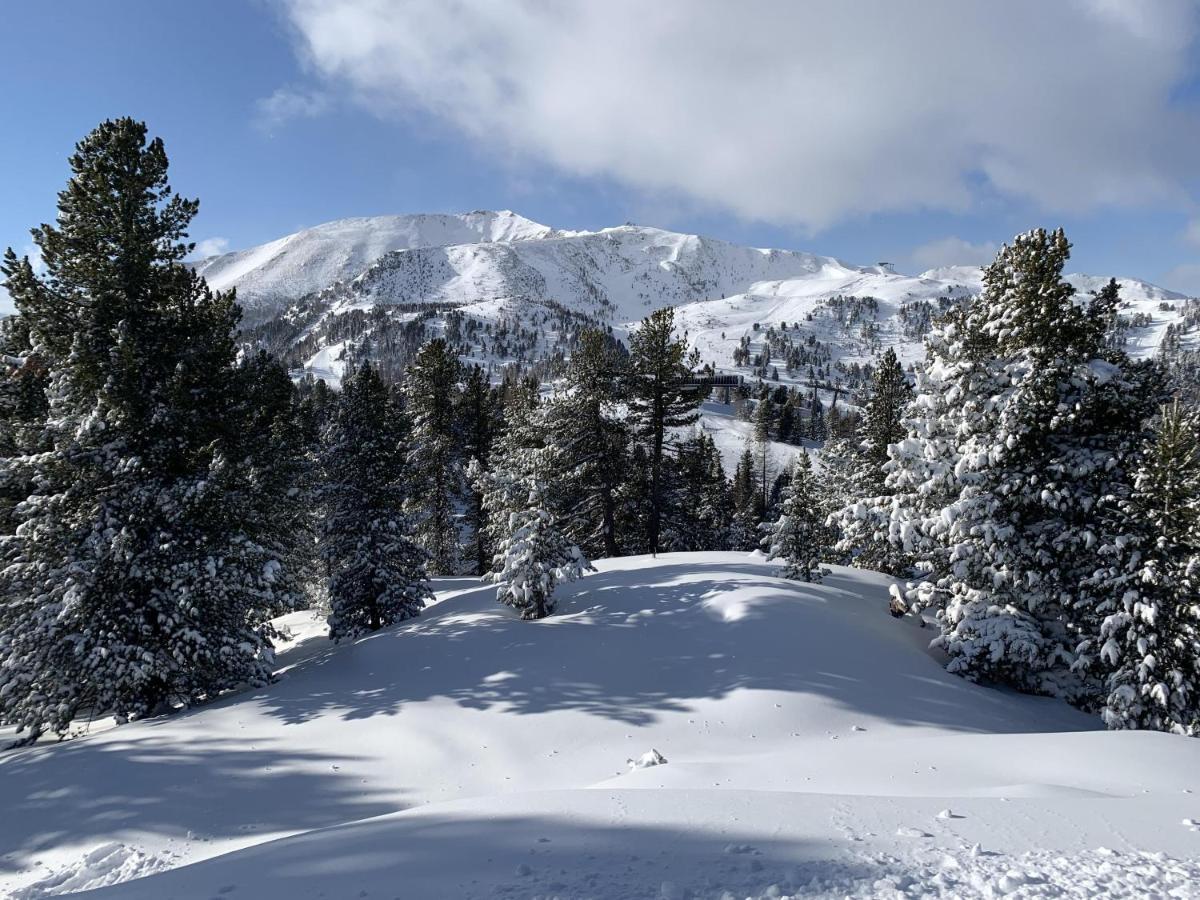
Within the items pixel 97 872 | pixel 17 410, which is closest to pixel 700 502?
pixel 17 410

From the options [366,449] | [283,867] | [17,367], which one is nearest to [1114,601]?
[283,867]

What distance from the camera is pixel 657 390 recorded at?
25.7m

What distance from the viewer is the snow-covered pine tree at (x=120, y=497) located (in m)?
11.7

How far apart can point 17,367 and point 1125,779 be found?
21976 mm

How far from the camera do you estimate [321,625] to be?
2598 centimetres

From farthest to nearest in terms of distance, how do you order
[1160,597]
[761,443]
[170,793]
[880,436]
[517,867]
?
[761,443], [880,436], [1160,597], [170,793], [517,867]

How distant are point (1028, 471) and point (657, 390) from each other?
14912 mm

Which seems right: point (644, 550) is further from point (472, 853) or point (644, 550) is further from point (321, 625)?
point (472, 853)

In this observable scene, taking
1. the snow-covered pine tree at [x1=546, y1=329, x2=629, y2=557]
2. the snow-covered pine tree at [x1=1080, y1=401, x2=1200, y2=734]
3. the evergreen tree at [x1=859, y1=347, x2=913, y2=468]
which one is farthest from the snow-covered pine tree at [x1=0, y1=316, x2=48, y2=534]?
the evergreen tree at [x1=859, y1=347, x2=913, y2=468]

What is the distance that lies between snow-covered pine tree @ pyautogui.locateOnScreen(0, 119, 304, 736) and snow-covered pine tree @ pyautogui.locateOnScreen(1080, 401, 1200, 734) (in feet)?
55.9

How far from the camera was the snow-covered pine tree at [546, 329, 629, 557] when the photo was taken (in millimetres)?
25438

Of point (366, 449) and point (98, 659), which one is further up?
point (366, 449)

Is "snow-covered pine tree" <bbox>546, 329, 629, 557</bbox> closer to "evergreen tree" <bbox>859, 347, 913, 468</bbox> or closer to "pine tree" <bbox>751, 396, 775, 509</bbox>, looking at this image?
"evergreen tree" <bbox>859, 347, 913, 468</bbox>

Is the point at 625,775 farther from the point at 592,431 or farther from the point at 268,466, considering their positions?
the point at 592,431
